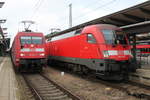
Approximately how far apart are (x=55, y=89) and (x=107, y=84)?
2718 millimetres

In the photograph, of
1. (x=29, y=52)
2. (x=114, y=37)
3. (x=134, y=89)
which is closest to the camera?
(x=134, y=89)

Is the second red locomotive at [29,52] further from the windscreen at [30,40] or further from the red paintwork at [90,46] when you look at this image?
the red paintwork at [90,46]

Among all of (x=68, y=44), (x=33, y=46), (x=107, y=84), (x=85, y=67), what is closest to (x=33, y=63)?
(x=33, y=46)

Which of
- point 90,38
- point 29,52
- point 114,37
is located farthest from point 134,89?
point 29,52

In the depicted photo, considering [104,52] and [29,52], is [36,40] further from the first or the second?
[104,52]

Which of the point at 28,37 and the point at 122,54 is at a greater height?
the point at 28,37

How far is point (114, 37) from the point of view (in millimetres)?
10547

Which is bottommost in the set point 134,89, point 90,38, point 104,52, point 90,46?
point 134,89

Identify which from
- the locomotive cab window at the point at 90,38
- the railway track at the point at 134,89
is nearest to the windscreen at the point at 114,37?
the locomotive cab window at the point at 90,38

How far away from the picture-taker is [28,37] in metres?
14.5

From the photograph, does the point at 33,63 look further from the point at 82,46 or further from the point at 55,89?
the point at 55,89

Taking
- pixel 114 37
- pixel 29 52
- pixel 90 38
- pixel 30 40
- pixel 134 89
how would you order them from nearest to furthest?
pixel 134 89 → pixel 114 37 → pixel 90 38 → pixel 29 52 → pixel 30 40

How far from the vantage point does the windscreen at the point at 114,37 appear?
10320 millimetres

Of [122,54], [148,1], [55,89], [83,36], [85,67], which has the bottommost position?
[55,89]
